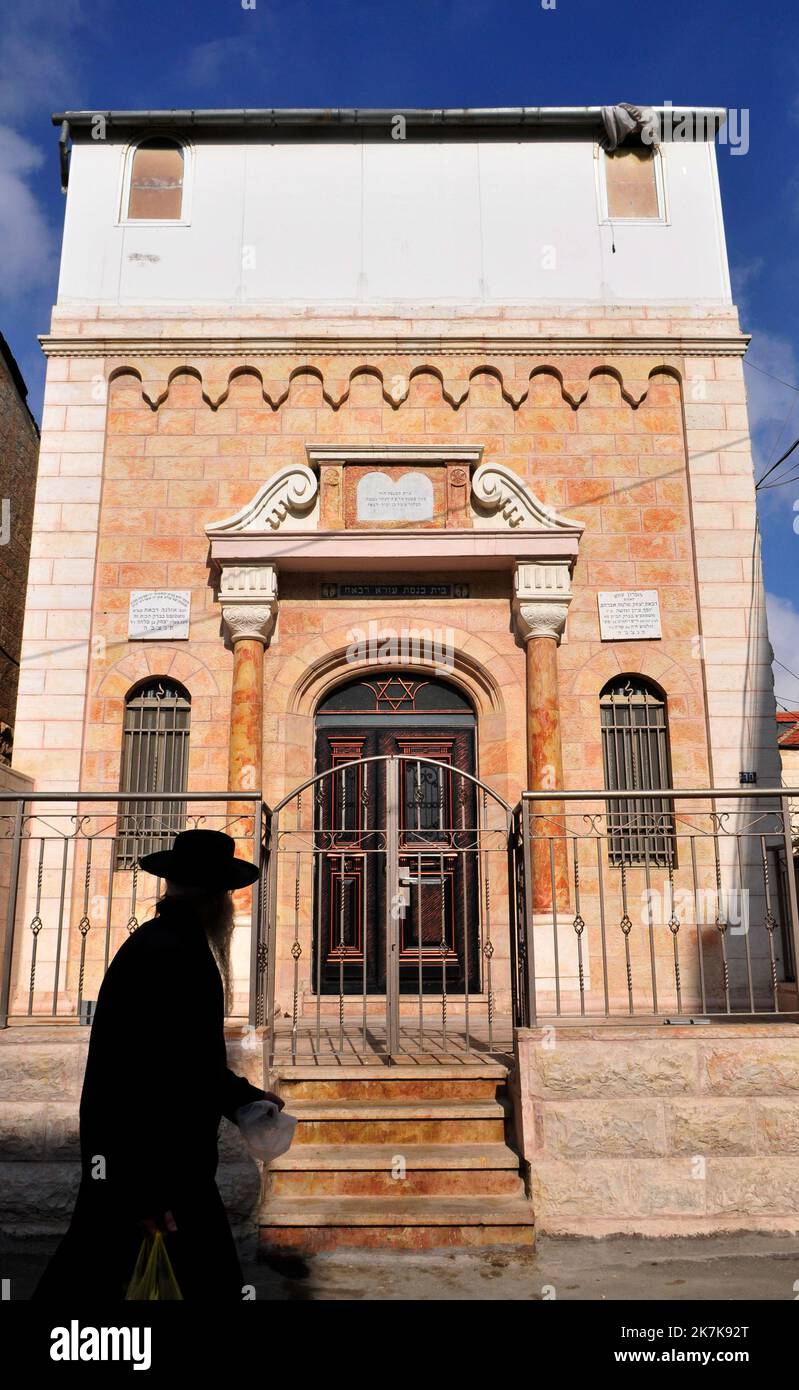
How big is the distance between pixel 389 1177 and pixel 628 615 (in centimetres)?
585

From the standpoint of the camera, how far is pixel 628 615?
9.93 meters

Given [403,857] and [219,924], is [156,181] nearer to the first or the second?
[403,857]

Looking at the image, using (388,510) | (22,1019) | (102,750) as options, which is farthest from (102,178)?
(22,1019)

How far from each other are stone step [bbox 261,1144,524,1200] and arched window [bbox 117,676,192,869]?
4.31m

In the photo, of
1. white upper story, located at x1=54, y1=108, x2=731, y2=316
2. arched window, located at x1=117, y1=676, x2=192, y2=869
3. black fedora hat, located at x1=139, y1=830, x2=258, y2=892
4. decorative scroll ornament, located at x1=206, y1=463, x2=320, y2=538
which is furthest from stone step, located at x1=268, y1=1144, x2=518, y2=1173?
white upper story, located at x1=54, y1=108, x2=731, y2=316

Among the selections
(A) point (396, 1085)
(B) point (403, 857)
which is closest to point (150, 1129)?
(A) point (396, 1085)

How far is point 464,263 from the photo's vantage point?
1097 centimetres

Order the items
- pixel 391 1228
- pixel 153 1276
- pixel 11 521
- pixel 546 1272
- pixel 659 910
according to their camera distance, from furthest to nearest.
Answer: pixel 11 521 → pixel 659 910 → pixel 391 1228 → pixel 546 1272 → pixel 153 1276

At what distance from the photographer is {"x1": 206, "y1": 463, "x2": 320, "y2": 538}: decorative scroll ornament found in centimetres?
971

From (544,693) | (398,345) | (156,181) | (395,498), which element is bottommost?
(544,693)

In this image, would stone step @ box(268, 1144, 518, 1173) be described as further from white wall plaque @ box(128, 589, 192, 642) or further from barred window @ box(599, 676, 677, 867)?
white wall plaque @ box(128, 589, 192, 642)

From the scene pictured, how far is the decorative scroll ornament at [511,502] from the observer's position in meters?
9.82
